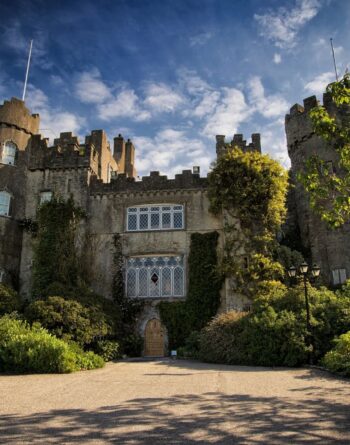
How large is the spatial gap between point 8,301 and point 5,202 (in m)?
7.33

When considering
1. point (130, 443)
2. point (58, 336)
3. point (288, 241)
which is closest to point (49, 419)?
point (130, 443)

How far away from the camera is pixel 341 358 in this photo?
11656 millimetres

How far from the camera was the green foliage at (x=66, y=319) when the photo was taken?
1667cm

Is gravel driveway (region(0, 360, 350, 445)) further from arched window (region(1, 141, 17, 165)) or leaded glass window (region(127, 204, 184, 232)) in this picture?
arched window (region(1, 141, 17, 165))

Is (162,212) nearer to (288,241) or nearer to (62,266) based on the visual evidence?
(62,266)

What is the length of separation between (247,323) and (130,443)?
10.7m

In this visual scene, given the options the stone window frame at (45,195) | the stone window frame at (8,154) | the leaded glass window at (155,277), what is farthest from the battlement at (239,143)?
the stone window frame at (8,154)

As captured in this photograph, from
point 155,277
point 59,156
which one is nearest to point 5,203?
point 59,156

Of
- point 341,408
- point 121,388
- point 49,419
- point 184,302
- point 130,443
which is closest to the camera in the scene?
point 130,443

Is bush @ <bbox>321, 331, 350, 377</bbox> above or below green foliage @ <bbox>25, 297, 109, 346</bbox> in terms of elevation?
below

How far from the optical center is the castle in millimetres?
22188

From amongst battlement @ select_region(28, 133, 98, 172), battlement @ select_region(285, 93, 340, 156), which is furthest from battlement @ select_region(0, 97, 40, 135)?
battlement @ select_region(285, 93, 340, 156)

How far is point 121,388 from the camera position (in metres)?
9.99

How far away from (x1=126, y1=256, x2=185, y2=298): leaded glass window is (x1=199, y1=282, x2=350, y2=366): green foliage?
17.4 ft
